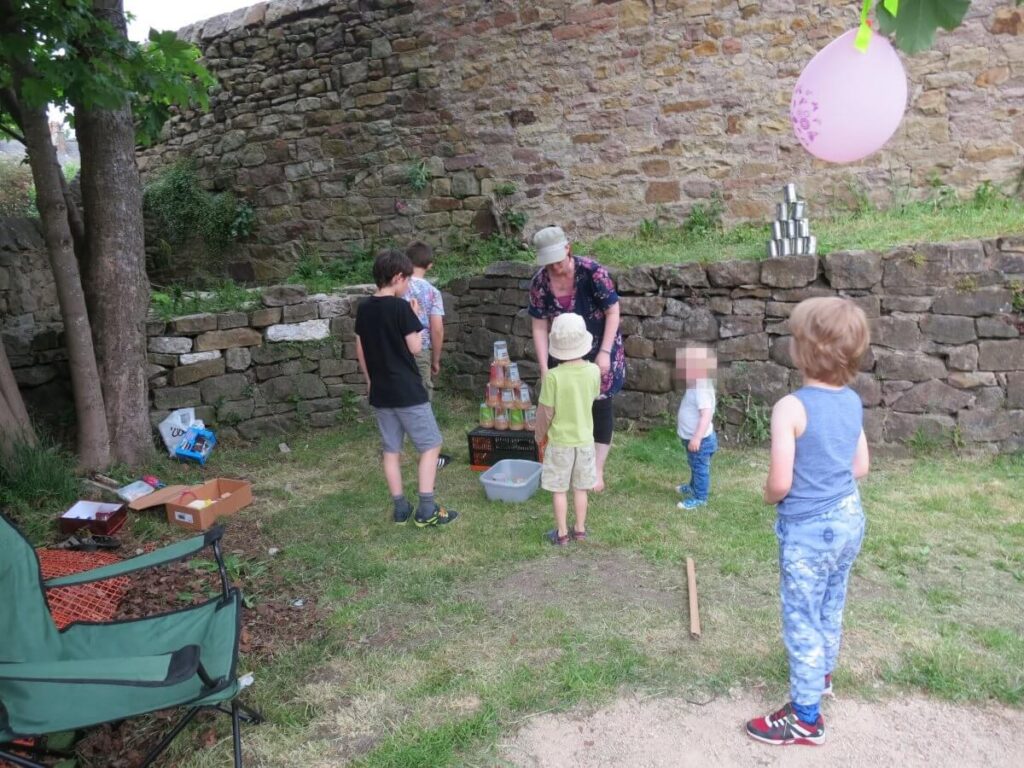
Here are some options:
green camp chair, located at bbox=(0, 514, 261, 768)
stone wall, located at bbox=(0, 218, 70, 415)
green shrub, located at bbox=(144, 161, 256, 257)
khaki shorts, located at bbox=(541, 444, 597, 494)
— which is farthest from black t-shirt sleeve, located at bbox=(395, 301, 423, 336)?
green shrub, located at bbox=(144, 161, 256, 257)

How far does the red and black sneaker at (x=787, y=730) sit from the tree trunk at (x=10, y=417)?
14.8ft

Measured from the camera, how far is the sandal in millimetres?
3916

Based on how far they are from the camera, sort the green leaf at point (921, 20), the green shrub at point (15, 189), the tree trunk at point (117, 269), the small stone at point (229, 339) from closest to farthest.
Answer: the green leaf at point (921, 20), the tree trunk at point (117, 269), the small stone at point (229, 339), the green shrub at point (15, 189)

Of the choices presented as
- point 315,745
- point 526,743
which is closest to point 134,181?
point 315,745

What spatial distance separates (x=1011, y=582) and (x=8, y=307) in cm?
772

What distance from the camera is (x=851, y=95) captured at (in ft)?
9.62

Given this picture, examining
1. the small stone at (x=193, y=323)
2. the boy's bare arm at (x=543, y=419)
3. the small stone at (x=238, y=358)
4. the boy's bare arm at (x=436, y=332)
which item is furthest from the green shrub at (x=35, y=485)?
the boy's bare arm at (x=543, y=419)

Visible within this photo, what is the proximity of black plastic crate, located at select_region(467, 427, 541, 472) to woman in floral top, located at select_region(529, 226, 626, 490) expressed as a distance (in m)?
0.79

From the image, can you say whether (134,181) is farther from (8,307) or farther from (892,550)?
(892,550)

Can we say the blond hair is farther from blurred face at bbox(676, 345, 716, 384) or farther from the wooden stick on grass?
blurred face at bbox(676, 345, 716, 384)

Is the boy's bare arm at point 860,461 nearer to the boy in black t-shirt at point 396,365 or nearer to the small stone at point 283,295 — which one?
the boy in black t-shirt at point 396,365

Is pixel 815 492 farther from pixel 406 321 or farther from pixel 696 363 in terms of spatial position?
pixel 406 321

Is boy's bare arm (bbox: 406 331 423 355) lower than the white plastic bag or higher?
higher

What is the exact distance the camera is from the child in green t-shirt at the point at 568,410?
3627 millimetres
